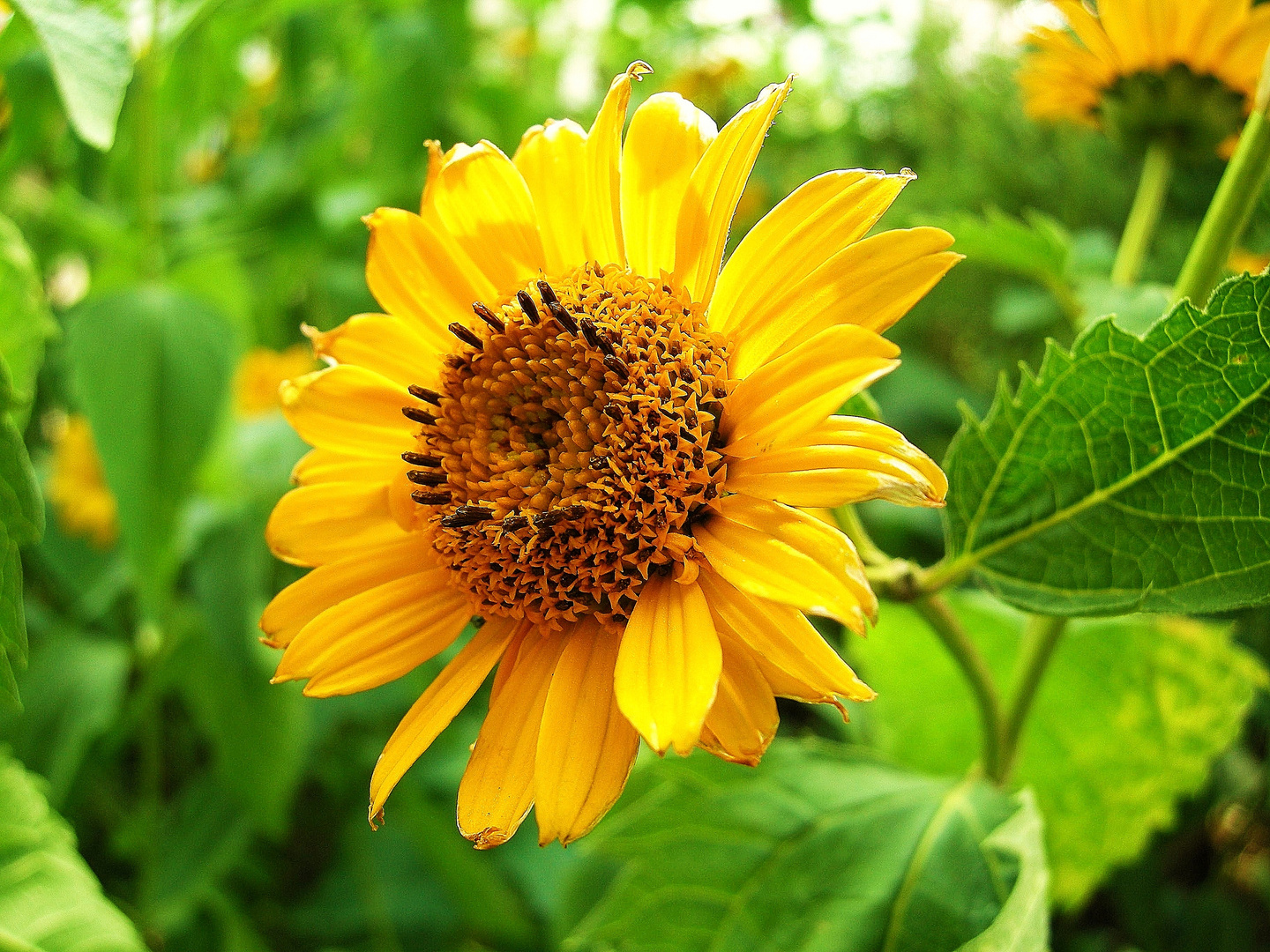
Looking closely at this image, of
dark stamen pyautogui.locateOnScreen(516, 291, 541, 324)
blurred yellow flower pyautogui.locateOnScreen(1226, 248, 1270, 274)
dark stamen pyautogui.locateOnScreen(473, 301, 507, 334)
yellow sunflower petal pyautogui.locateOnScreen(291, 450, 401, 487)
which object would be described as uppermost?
blurred yellow flower pyautogui.locateOnScreen(1226, 248, 1270, 274)

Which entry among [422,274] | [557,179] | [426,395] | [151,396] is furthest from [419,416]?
[151,396]

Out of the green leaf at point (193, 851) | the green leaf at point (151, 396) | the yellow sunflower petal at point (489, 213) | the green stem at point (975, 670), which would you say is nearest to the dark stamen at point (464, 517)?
the yellow sunflower petal at point (489, 213)

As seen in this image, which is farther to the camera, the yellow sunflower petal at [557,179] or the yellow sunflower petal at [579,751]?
the yellow sunflower petal at [557,179]

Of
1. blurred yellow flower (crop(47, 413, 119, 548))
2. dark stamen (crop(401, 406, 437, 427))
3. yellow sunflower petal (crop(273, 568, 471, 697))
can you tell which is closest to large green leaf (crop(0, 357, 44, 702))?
yellow sunflower petal (crop(273, 568, 471, 697))

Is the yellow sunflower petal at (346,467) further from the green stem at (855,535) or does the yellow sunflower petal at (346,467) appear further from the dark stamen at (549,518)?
the green stem at (855,535)

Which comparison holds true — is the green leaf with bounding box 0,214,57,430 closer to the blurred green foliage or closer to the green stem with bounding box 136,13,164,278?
the blurred green foliage

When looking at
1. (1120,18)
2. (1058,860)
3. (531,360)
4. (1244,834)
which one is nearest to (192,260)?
(531,360)
